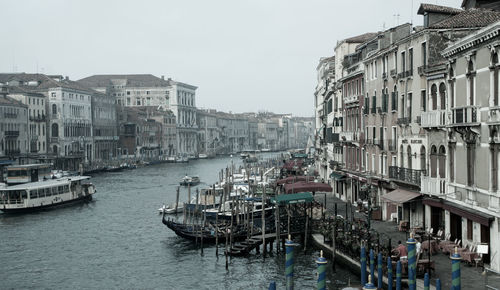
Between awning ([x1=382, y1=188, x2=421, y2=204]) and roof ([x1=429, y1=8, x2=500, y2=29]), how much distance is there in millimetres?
5289

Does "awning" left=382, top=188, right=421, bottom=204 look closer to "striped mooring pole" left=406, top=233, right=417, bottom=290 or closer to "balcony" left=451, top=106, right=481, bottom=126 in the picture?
"balcony" left=451, top=106, right=481, bottom=126

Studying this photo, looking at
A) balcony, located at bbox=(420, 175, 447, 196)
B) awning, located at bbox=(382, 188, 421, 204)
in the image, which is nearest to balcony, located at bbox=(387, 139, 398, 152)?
awning, located at bbox=(382, 188, 421, 204)

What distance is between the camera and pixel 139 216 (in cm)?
3644

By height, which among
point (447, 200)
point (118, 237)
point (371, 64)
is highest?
point (371, 64)

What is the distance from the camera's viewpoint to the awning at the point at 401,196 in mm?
21141

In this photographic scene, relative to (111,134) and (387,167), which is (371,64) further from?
(111,134)

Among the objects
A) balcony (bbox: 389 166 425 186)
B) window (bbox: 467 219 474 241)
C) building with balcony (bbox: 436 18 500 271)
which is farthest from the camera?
balcony (bbox: 389 166 425 186)

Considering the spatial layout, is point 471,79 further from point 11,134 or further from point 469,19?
point 11,134

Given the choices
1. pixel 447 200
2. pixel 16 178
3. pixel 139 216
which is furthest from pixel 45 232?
pixel 447 200

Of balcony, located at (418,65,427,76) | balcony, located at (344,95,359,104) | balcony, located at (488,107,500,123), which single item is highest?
balcony, located at (418,65,427,76)

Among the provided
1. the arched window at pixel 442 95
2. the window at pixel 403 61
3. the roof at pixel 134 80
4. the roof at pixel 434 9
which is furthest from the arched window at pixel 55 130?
the arched window at pixel 442 95

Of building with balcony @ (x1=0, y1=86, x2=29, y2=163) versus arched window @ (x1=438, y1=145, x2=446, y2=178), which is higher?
building with balcony @ (x1=0, y1=86, x2=29, y2=163)

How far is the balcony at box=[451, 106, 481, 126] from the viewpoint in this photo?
52.1 feet

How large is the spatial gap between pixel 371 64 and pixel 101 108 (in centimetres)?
7111
